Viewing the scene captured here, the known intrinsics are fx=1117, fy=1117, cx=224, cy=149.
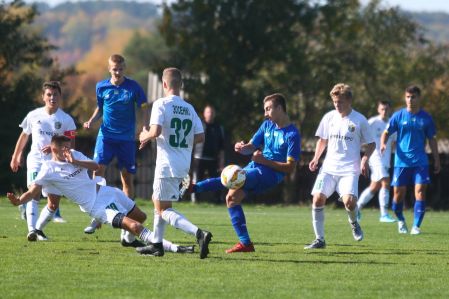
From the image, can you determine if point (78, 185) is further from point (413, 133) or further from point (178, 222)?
point (413, 133)

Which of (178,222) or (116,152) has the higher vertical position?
(116,152)

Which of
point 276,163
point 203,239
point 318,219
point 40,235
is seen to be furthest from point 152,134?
point 318,219

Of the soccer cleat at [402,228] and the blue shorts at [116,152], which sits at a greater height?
the blue shorts at [116,152]

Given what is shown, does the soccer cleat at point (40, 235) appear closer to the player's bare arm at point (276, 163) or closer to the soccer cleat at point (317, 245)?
the player's bare arm at point (276, 163)

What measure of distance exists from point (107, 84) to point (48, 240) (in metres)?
2.36

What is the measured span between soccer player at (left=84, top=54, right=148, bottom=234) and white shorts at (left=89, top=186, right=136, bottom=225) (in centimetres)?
232

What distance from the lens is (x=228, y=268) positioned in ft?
35.0

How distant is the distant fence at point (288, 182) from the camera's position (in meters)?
28.4

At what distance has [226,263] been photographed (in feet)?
36.5

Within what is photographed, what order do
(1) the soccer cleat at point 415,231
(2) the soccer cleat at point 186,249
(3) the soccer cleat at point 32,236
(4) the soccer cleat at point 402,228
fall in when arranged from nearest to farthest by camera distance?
(2) the soccer cleat at point 186,249 < (3) the soccer cleat at point 32,236 < (1) the soccer cleat at point 415,231 < (4) the soccer cleat at point 402,228

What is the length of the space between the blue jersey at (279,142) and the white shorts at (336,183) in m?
1.11

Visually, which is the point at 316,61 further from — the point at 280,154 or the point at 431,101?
the point at 280,154

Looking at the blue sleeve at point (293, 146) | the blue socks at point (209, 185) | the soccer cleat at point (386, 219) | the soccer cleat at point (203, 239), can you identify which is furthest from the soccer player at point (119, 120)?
the soccer cleat at point (386, 219)

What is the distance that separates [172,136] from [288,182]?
18.1 meters
